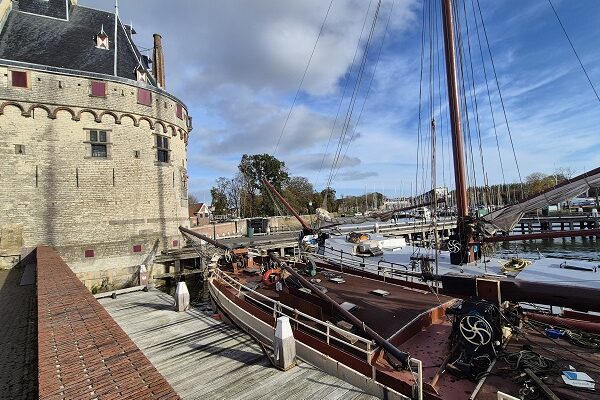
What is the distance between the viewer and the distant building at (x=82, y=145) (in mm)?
16344

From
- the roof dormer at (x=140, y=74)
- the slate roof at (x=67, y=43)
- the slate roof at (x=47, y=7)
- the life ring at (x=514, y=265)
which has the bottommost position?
the life ring at (x=514, y=265)

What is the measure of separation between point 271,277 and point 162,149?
1425cm

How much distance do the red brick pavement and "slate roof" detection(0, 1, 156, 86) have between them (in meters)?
17.1

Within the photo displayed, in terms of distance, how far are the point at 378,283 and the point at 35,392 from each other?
8828 millimetres

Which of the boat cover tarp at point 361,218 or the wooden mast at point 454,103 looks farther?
the boat cover tarp at point 361,218

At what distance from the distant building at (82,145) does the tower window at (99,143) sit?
2.0 inches

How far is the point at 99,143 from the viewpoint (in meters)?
18.4

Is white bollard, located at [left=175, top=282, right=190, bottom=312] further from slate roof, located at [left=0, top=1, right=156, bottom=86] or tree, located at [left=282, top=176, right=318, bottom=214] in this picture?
tree, located at [left=282, top=176, right=318, bottom=214]

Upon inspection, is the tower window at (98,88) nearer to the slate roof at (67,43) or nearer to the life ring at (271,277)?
the slate roof at (67,43)

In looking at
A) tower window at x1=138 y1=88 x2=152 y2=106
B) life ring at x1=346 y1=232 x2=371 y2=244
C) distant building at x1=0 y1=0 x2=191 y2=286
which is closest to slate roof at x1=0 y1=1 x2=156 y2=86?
distant building at x1=0 y1=0 x2=191 y2=286

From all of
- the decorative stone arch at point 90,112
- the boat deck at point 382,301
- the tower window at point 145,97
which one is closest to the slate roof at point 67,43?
the tower window at point 145,97

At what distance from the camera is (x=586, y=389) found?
4629mm

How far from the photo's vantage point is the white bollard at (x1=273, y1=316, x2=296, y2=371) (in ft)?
21.8

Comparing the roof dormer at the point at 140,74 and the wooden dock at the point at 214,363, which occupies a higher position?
A: the roof dormer at the point at 140,74
